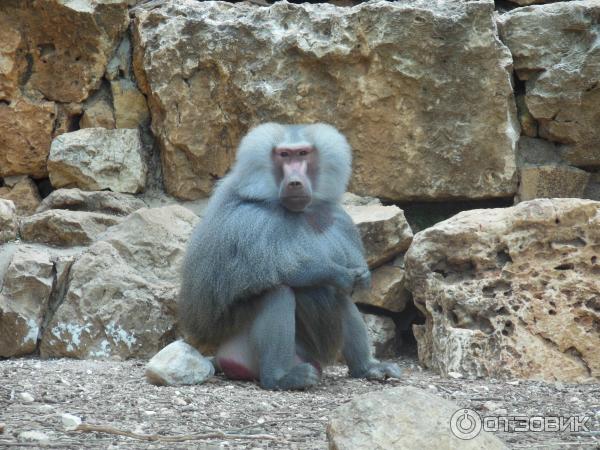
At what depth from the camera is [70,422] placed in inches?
142

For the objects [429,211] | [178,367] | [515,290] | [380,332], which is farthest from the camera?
[429,211]

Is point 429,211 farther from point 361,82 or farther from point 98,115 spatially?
point 98,115

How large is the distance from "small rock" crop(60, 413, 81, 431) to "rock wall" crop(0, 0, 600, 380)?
2.16 metres

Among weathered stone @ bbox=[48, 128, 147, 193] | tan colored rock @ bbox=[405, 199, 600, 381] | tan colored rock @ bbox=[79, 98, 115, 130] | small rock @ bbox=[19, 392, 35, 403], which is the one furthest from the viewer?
tan colored rock @ bbox=[79, 98, 115, 130]

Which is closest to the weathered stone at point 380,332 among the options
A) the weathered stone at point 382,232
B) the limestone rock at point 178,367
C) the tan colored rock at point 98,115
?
the weathered stone at point 382,232

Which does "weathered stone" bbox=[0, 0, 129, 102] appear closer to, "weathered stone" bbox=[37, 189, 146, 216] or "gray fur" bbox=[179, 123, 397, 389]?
"weathered stone" bbox=[37, 189, 146, 216]

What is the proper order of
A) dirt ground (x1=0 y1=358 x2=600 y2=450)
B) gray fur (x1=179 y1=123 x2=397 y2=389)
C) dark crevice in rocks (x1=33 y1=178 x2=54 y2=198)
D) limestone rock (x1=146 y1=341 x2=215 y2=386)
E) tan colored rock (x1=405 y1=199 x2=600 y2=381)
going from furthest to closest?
1. dark crevice in rocks (x1=33 y1=178 x2=54 y2=198)
2. tan colored rock (x1=405 y1=199 x2=600 y2=381)
3. gray fur (x1=179 y1=123 x2=397 y2=389)
4. limestone rock (x1=146 y1=341 x2=215 y2=386)
5. dirt ground (x1=0 y1=358 x2=600 y2=450)

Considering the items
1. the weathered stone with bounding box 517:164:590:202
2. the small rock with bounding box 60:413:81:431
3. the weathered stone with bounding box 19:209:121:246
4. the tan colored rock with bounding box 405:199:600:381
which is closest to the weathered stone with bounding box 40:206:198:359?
the weathered stone with bounding box 19:209:121:246

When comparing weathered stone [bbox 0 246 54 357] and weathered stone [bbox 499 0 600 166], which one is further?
weathered stone [bbox 499 0 600 166]

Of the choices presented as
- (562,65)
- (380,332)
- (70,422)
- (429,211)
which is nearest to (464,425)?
(70,422)

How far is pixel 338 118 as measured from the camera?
21.1 ft

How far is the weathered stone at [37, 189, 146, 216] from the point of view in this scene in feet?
20.8

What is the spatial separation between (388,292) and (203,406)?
2121 mm

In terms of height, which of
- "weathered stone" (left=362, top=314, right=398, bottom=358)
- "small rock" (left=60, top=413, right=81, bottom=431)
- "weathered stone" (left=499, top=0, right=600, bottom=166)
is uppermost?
"weathered stone" (left=499, top=0, right=600, bottom=166)
